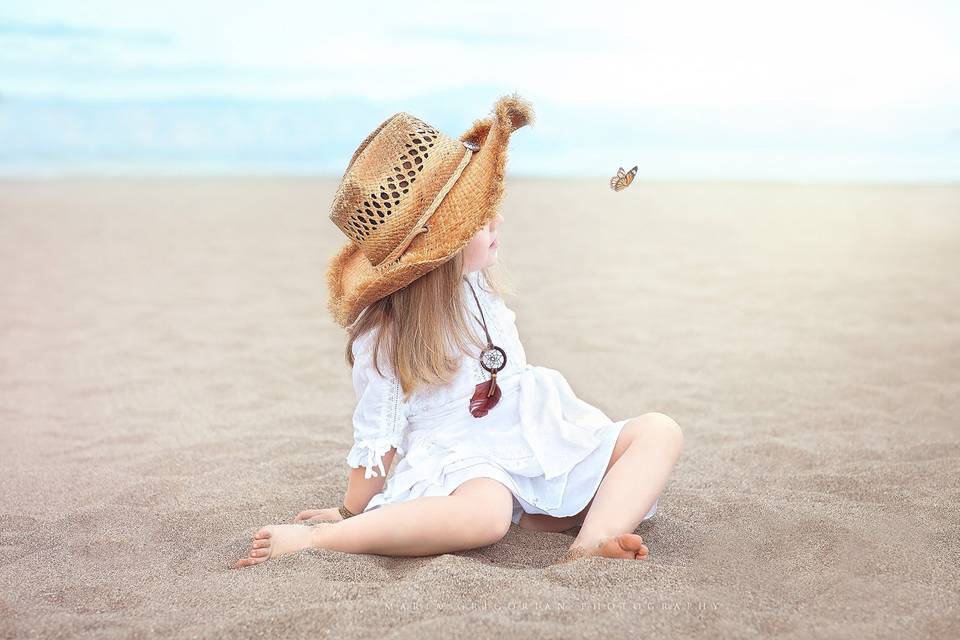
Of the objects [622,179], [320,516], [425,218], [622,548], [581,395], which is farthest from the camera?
[581,395]

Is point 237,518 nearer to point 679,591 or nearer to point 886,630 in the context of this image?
point 679,591

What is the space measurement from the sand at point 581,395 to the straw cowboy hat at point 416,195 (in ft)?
2.09

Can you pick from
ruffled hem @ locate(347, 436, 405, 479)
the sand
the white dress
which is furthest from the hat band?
the sand

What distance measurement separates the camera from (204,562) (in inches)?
87.4

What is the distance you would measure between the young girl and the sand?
10 centimetres

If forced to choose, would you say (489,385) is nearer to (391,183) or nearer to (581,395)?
(391,183)

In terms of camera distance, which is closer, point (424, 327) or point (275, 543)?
point (275, 543)

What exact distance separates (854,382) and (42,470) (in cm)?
283

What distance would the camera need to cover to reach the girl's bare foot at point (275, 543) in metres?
2.13

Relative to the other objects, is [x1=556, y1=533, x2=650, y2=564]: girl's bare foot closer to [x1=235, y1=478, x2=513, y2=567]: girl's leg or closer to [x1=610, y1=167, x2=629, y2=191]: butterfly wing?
[x1=235, y1=478, x2=513, y2=567]: girl's leg

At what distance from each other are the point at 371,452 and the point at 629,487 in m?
0.58

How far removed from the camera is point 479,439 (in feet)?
7.58

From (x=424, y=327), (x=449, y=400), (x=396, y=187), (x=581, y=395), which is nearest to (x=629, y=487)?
(x=449, y=400)

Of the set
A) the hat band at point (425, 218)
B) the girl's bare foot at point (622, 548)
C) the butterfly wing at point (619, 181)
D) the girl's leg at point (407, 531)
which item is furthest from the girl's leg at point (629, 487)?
the hat band at point (425, 218)
